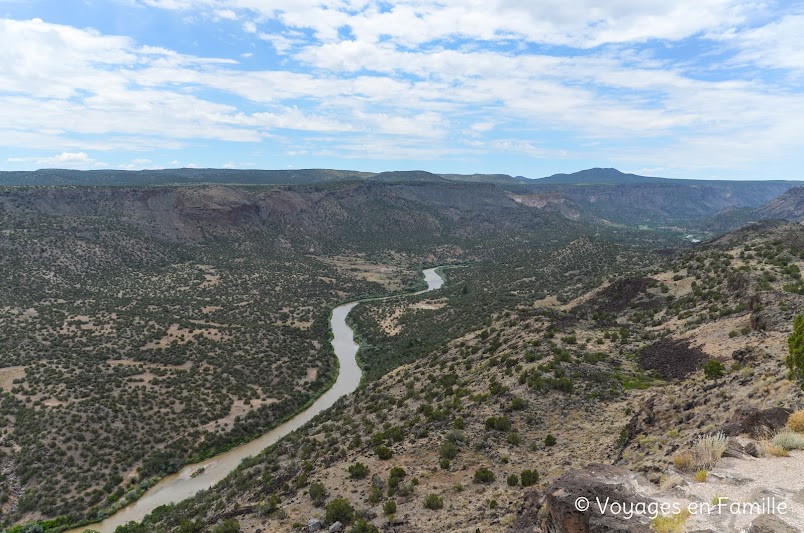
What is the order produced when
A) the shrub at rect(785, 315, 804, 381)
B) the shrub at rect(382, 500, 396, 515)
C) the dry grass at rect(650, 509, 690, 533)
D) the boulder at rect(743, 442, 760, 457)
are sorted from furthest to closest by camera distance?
the shrub at rect(382, 500, 396, 515), the shrub at rect(785, 315, 804, 381), the boulder at rect(743, 442, 760, 457), the dry grass at rect(650, 509, 690, 533)

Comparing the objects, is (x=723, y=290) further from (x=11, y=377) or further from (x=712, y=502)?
(x=11, y=377)

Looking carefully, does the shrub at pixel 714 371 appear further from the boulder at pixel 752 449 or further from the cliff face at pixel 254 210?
the cliff face at pixel 254 210

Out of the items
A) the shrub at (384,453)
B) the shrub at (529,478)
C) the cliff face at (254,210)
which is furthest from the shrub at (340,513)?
the cliff face at (254,210)

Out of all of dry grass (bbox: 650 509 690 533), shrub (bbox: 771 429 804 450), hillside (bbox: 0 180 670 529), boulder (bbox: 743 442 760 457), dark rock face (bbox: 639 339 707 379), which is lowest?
hillside (bbox: 0 180 670 529)

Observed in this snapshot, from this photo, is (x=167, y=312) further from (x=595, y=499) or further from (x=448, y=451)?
(x=595, y=499)

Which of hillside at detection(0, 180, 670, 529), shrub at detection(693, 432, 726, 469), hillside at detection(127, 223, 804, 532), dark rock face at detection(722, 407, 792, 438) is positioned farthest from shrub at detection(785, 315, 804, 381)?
hillside at detection(0, 180, 670, 529)

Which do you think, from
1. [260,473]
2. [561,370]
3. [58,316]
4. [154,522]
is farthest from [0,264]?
[561,370]

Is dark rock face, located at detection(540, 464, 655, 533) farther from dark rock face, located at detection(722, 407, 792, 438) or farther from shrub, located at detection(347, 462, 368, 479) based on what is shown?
shrub, located at detection(347, 462, 368, 479)
